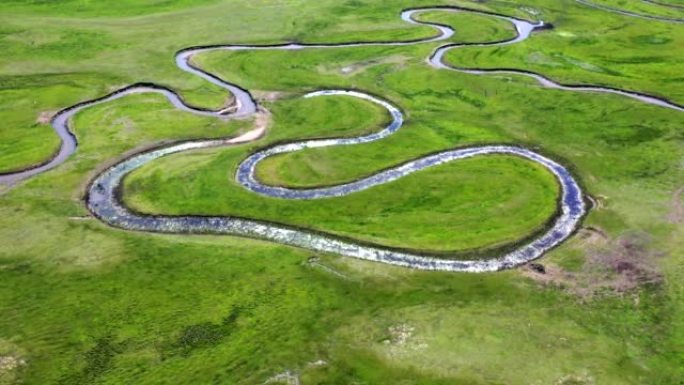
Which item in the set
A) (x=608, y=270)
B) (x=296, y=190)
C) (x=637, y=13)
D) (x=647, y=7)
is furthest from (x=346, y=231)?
(x=647, y=7)

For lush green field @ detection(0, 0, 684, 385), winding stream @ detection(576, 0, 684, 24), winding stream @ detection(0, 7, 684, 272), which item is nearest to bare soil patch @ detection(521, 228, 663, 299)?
lush green field @ detection(0, 0, 684, 385)

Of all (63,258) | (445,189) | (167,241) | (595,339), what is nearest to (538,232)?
(445,189)

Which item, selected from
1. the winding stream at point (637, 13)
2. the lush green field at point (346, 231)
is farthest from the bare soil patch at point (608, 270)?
the winding stream at point (637, 13)

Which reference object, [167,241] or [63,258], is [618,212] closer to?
[167,241]

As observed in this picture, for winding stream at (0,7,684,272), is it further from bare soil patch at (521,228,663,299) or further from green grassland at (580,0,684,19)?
green grassland at (580,0,684,19)

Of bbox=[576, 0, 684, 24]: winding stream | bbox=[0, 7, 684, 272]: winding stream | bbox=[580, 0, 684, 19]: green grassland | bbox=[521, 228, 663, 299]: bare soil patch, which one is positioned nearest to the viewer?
bbox=[521, 228, 663, 299]: bare soil patch

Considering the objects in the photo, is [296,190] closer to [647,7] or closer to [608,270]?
[608,270]
